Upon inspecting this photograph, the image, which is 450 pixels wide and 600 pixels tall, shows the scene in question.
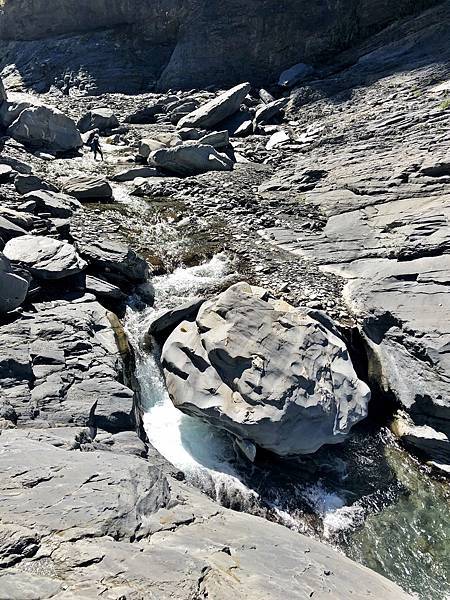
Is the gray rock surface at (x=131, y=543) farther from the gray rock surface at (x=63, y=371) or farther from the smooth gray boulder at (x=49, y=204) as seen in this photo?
the smooth gray boulder at (x=49, y=204)

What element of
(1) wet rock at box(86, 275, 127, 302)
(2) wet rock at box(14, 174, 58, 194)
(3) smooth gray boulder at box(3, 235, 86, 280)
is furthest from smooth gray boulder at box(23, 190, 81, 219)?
(1) wet rock at box(86, 275, 127, 302)

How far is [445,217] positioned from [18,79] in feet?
154

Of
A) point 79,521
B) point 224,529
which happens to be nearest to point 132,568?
point 79,521

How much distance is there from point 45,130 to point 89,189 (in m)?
8.89

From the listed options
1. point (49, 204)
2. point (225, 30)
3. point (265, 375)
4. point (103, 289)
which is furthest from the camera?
point (225, 30)

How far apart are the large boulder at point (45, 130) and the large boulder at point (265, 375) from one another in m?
20.8

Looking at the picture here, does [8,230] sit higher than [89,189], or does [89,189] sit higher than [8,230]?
[8,230]

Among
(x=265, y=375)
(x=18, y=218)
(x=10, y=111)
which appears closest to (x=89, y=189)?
(x=18, y=218)

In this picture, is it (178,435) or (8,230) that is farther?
(8,230)

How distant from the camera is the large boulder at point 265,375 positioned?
39.3ft

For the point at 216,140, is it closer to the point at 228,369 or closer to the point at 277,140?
the point at 277,140

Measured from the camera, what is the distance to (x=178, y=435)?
42.5ft

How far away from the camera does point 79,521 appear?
6.03m

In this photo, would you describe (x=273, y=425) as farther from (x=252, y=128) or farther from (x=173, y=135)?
(x=252, y=128)
